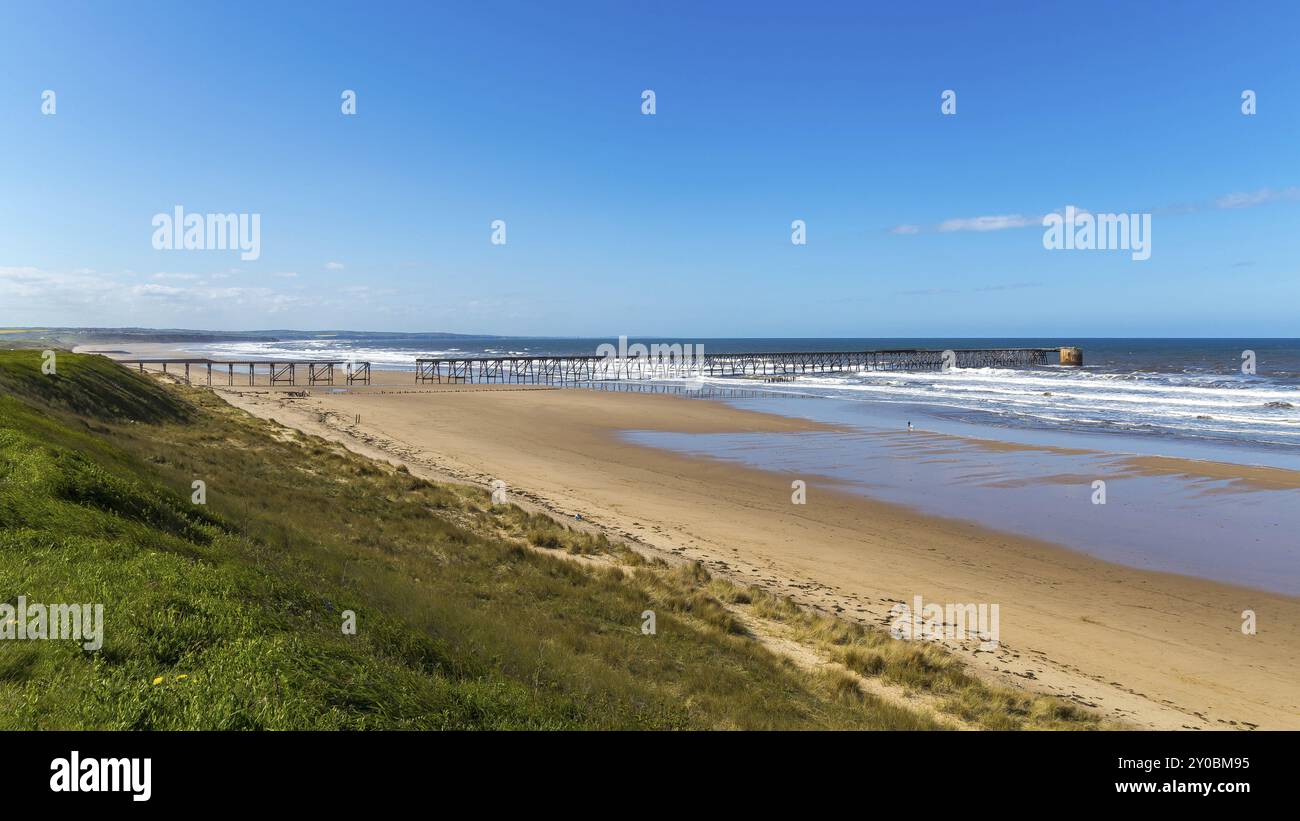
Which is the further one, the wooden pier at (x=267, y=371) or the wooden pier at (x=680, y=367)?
the wooden pier at (x=680, y=367)

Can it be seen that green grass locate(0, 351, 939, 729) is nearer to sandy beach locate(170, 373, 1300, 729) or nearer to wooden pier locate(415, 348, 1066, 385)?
sandy beach locate(170, 373, 1300, 729)

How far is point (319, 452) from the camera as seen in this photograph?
20.4 metres

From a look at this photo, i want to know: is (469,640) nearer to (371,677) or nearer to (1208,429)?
(371,677)

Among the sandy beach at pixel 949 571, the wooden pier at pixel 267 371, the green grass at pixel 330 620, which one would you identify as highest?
the wooden pier at pixel 267 371

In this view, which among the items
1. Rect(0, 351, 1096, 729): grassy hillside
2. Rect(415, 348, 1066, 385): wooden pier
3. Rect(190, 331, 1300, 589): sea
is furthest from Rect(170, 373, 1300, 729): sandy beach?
Rect(415, 348, 1066, 385): wooden pier

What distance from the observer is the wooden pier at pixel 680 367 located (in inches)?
2729

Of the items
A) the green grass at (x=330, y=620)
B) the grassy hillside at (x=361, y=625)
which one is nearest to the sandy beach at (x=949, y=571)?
the grassy hillside at (x=361, y=625)

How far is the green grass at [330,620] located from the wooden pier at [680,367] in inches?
1907

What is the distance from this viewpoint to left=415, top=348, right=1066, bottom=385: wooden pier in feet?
227

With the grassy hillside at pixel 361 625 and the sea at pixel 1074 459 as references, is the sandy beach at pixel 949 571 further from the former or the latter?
the grassy hillside at pixel 361 625

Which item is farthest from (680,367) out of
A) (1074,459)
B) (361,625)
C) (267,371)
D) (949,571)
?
(361,625)

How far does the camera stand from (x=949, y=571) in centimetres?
1270

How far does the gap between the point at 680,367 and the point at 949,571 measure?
2830 inches
